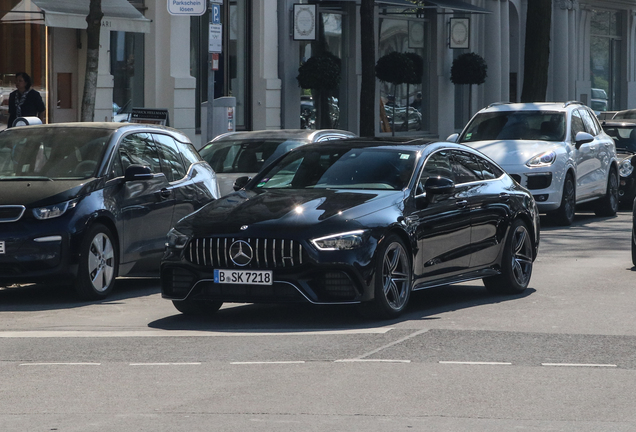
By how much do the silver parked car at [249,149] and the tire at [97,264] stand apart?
14.3 feet

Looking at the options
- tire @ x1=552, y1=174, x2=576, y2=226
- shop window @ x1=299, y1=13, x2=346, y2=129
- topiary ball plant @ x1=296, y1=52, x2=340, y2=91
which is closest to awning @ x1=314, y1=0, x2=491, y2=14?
shop window @ x1=299, y1=13, x2=346, y2=129

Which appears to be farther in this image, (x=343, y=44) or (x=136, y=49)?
(x=343, y=44)

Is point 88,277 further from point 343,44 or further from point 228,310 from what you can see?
point 343,44

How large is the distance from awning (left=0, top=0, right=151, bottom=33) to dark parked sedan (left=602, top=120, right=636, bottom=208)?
8.69m

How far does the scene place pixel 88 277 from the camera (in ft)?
36.5

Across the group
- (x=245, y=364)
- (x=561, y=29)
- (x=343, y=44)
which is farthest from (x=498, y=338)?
(x=561, y=29)

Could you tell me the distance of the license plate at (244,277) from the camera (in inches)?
368

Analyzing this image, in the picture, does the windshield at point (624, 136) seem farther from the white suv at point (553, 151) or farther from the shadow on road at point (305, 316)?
the shadow on road at point (305, 316)

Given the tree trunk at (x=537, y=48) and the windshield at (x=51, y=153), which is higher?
the tree trunk at (x=537, y=48)

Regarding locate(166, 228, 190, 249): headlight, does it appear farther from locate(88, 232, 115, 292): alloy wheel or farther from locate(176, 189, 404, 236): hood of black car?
locate(88, 232, 115, 292): alloy wheel

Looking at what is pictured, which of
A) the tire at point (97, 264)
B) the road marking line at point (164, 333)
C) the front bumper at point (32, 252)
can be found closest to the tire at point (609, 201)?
the tire at point (97, 264)

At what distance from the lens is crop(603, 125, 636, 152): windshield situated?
24.0m

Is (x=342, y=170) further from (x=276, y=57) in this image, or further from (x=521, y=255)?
(x=276, y=57)

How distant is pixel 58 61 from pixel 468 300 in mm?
13923
